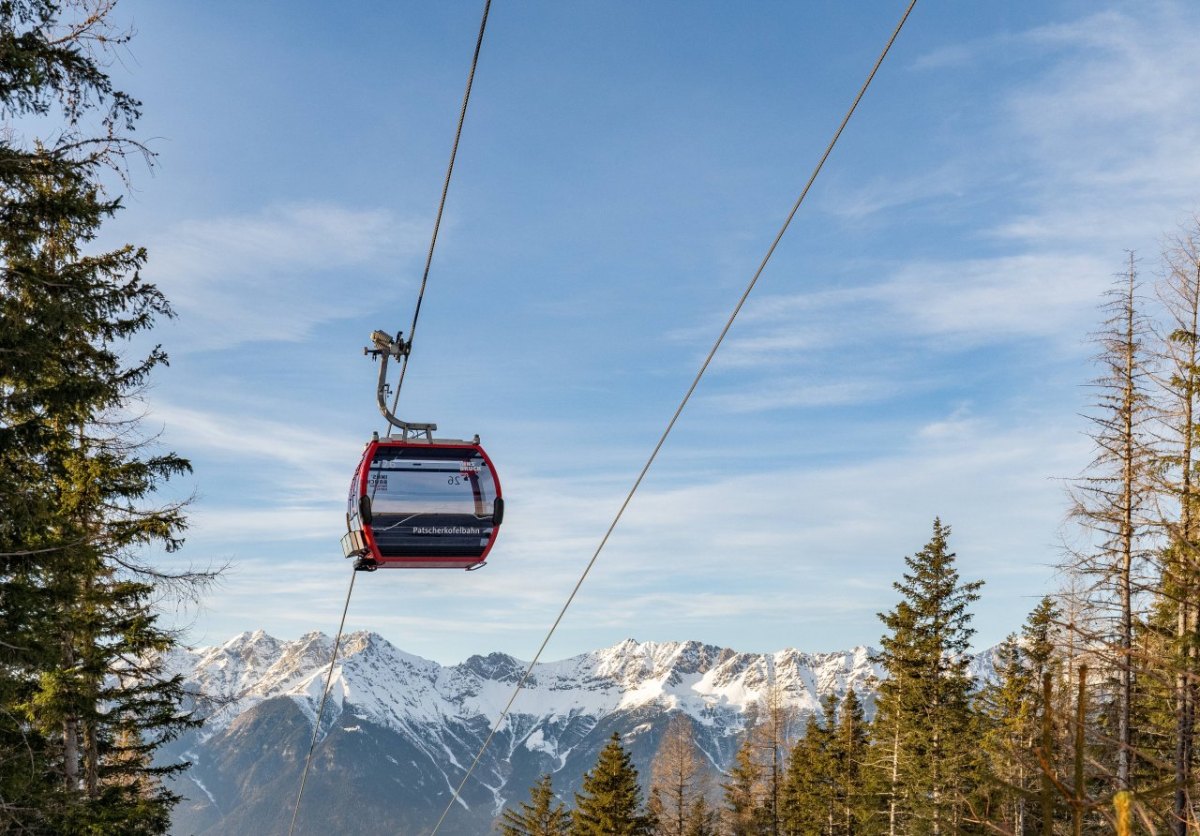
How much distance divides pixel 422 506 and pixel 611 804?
98.9ft

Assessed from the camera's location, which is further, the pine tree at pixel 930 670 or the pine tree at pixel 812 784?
the pine tree at pixel 812 784

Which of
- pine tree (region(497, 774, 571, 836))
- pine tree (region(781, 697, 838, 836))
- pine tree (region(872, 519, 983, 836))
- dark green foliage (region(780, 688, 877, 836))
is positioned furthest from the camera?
pine tree (region(781, 697, 838, 836))

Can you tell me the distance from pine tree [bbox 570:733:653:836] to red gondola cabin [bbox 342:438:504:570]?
93.1ft

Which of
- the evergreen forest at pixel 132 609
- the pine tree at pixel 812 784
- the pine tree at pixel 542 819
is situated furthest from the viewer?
the pine tree at pixel 812 784

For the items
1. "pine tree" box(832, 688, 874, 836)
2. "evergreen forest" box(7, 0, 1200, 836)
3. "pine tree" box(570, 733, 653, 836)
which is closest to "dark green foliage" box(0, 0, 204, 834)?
"evergreen forest" box(7, 0, 1200, 836)

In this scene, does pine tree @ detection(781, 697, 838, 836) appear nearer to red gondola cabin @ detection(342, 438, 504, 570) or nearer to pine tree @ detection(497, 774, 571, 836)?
pine tree @ detection(497, 774, 571, 836)

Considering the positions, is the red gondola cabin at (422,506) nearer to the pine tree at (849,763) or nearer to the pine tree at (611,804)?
the pine tree at (611,804)

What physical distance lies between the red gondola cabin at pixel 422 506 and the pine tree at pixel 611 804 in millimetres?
28378

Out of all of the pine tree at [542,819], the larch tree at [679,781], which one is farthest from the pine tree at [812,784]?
the pine tree at [542,819]

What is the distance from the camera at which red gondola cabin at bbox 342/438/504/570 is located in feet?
44.1

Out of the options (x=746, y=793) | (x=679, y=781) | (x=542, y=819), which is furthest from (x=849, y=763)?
(x=542, y=819)

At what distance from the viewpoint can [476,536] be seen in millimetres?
14133

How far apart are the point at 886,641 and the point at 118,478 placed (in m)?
25.6

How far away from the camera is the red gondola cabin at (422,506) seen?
13.4 m
